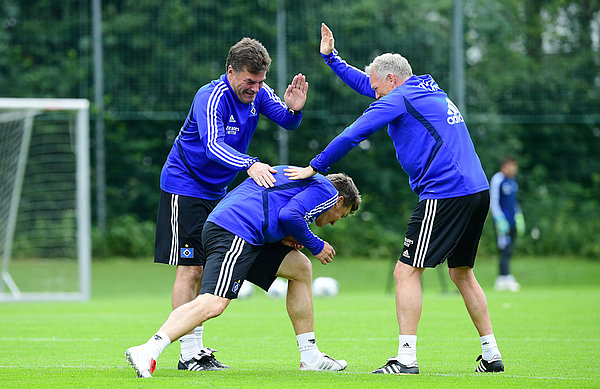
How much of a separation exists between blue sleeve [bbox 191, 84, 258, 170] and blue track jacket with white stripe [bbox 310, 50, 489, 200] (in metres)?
0.58

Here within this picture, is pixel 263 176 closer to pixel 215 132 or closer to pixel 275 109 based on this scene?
pixel 215 132

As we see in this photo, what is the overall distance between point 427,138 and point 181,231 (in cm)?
186

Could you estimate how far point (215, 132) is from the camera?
20.2ft

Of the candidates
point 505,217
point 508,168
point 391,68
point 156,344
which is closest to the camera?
point 156,344

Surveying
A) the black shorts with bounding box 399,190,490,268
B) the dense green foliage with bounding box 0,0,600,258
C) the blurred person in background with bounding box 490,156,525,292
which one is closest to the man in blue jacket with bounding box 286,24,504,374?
the black shorts with bounding box 399,190,490,268

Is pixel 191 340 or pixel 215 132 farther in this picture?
pixel 191 340

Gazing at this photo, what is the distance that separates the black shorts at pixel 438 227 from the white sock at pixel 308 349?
838 mm

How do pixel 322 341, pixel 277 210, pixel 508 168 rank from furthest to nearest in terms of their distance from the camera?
pixel 508 168 → pixel 322 341 → pixel 277 210

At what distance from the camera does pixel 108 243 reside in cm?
1864

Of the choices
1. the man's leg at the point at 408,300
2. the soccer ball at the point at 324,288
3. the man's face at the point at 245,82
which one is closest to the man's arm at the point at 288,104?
the man's face at the point at 245,82

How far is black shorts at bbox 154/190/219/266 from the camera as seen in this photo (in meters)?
6.49

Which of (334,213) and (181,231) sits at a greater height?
(334,213)

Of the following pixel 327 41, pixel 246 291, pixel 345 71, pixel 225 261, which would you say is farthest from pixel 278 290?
pixel 225 261

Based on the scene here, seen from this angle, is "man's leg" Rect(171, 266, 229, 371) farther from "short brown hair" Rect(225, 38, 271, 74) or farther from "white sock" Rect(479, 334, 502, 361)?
"white sock" Rect(479, 334, 502, 361)
